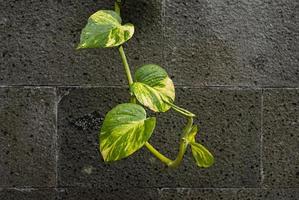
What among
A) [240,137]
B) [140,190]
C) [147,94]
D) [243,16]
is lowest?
[140,190]

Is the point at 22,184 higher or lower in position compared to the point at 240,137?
lower

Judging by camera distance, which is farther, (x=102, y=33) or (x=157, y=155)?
(x=157, y=155)

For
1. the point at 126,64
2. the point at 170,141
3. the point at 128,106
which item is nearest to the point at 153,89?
the point at 128,106

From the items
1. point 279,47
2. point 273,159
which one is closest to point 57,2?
point 279,47

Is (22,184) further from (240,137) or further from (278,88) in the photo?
(278,88)

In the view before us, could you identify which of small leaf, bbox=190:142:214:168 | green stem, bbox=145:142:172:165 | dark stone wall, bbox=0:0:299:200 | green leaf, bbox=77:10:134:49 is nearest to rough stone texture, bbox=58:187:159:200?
dark stone wall, bbox=0:0:299:200

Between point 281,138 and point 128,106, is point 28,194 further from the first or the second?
point 281,138
